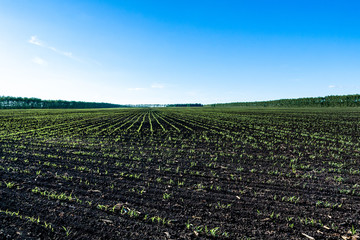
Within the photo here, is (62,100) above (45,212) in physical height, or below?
above

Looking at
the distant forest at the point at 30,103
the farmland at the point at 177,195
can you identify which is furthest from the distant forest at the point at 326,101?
the distant forest at the point at 30,103

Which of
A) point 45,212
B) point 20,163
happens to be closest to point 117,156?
point 20,163

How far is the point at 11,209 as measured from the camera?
4.61 metres

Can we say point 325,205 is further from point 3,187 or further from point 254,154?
point 3,187

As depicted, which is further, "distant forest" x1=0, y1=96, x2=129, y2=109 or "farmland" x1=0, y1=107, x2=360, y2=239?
"distant forest" x1=0, y1=96, x2=129, y2=109

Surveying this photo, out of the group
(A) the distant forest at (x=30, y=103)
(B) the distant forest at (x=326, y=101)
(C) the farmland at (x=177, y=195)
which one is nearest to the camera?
(C) the farmland at (x=177, y=195)

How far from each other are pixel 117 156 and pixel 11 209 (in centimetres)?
493

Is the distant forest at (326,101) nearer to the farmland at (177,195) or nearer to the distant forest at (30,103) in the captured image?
the farmland at (177,195)

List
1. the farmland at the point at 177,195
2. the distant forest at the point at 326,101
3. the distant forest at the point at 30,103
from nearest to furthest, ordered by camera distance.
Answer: the farmland at the point at 177,195 → the distant forest at the point at 326,101 → the distant forest at the point at 30,103

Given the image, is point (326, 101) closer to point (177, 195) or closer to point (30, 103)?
point (177, 195)

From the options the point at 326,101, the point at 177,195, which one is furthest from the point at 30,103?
the point at 326,101

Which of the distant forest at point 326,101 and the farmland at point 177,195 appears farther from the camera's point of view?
the distant forest at point 326,101

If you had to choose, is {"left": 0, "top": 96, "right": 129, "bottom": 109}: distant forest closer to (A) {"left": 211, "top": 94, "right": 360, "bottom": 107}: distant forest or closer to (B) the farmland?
(B) the farmland

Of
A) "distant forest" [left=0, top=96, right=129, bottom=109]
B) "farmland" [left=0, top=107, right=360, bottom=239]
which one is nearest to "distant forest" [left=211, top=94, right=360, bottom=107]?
"farmland" [left=0, top=107, right=360, bottom=239]
